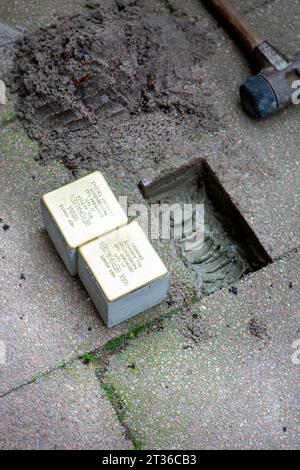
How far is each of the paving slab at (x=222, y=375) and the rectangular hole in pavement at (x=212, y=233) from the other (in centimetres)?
14

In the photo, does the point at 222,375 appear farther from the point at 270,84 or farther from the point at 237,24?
the point at 237,24

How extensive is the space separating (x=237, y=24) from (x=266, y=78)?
401 mm

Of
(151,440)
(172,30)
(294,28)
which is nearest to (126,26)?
(172,30)

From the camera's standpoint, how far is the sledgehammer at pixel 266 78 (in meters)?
3.09

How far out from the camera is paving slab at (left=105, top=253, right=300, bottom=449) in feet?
8.45

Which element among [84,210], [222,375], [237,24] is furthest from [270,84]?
[222,375]

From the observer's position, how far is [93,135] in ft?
10.2

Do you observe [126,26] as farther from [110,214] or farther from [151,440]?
[151,440]

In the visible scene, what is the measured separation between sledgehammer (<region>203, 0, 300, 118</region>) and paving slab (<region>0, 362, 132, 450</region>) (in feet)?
4.44

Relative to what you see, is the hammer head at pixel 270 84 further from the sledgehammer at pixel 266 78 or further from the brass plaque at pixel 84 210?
the brass plaque at pixel 84 210

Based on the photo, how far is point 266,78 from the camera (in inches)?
123

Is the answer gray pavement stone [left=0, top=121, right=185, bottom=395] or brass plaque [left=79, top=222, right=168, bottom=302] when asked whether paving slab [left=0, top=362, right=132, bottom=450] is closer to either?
gray pavement stone [left=0, top=121, right=185, bottom=395]

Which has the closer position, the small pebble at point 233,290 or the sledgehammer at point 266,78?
the small pebble at point 233,290

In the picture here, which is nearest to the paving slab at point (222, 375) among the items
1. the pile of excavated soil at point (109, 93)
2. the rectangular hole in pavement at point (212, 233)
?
the rectangular hole in pavement at point (212, 233)
